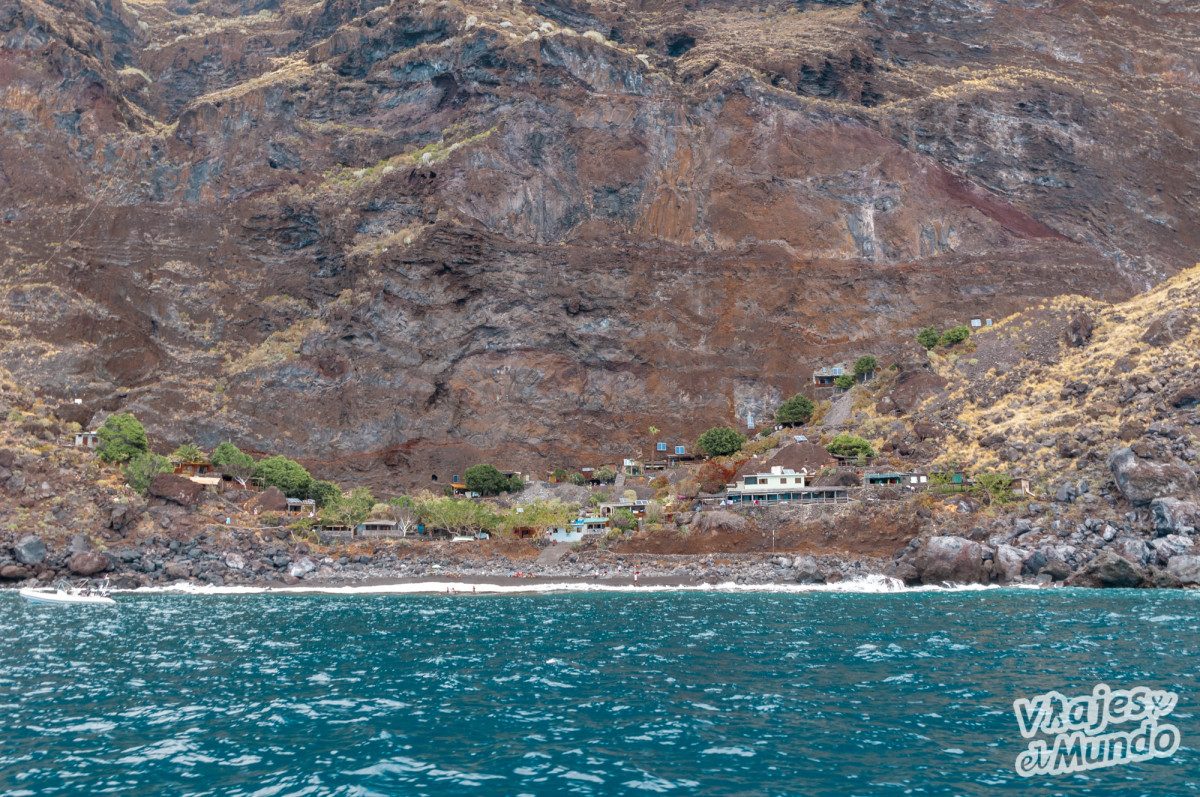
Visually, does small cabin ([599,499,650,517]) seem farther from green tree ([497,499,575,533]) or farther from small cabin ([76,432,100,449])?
small cabin ([76,432,100,449])

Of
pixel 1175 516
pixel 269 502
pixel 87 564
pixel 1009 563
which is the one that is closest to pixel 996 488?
pixel 1009 563

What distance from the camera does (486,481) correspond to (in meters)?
114

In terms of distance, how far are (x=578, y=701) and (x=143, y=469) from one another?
8395 cm

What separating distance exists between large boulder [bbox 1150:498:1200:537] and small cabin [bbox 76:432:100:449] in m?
102

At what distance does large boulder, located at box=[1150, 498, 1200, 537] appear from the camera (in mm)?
69125

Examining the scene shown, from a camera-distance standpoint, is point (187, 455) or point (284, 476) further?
point (187, 455)

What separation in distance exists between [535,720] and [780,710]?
6430 mm

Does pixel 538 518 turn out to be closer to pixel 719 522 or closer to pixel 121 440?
pixel 719 522

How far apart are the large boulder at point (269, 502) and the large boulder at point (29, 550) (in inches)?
888

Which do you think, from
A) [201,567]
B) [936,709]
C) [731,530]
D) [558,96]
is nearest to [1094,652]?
[936,709]

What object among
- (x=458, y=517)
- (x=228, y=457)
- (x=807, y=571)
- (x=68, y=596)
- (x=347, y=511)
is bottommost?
(x=807, y=571)

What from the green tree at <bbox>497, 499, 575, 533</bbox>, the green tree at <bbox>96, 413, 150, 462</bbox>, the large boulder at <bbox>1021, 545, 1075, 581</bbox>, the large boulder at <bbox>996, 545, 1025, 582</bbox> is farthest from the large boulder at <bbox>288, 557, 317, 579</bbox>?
the large boulder at <bbox>1021, 545, 1075, 581</bbox>

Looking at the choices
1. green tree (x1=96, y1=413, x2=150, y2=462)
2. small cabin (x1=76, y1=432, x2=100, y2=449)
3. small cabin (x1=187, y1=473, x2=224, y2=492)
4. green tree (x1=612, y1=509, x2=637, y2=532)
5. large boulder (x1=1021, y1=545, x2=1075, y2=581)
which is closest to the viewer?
large boulder (x1=1021, y1=545, x2=1075, y2=581)

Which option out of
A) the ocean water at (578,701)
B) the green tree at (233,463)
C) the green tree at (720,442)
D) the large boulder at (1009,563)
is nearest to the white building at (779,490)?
the green tree at (720,442)
